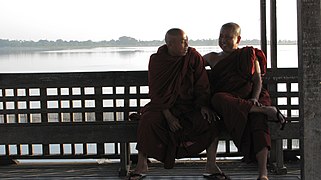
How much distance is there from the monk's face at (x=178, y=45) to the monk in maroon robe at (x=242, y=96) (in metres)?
0.31

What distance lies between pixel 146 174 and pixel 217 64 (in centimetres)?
113

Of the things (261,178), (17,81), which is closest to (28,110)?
(17,81)

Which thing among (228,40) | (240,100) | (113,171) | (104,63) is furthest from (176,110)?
(104,63)

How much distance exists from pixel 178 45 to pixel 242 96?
0.65 meters

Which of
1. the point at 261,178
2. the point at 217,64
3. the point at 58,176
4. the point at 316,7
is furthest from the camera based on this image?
the point at 58,176

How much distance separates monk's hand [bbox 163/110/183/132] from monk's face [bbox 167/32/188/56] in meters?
0.48

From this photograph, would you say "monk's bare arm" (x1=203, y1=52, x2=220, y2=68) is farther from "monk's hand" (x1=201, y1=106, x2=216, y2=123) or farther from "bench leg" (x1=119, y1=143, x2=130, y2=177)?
"bench leg" (x1=119, y1=143, x2=130, y2=177)

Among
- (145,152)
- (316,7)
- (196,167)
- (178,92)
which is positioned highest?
(316,7)

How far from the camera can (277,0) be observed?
4793 millimetres

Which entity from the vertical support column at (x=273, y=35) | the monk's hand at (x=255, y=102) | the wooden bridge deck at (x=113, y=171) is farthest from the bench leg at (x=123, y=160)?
the vertical support column at (x=273, y=35)

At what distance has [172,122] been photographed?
149 inches

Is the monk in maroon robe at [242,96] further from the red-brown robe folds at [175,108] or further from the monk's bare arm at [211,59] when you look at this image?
the red-brown robe folds at [175,108]

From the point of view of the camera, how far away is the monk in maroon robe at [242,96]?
12.2ft

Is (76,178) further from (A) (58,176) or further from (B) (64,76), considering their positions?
(B) (64,76)
